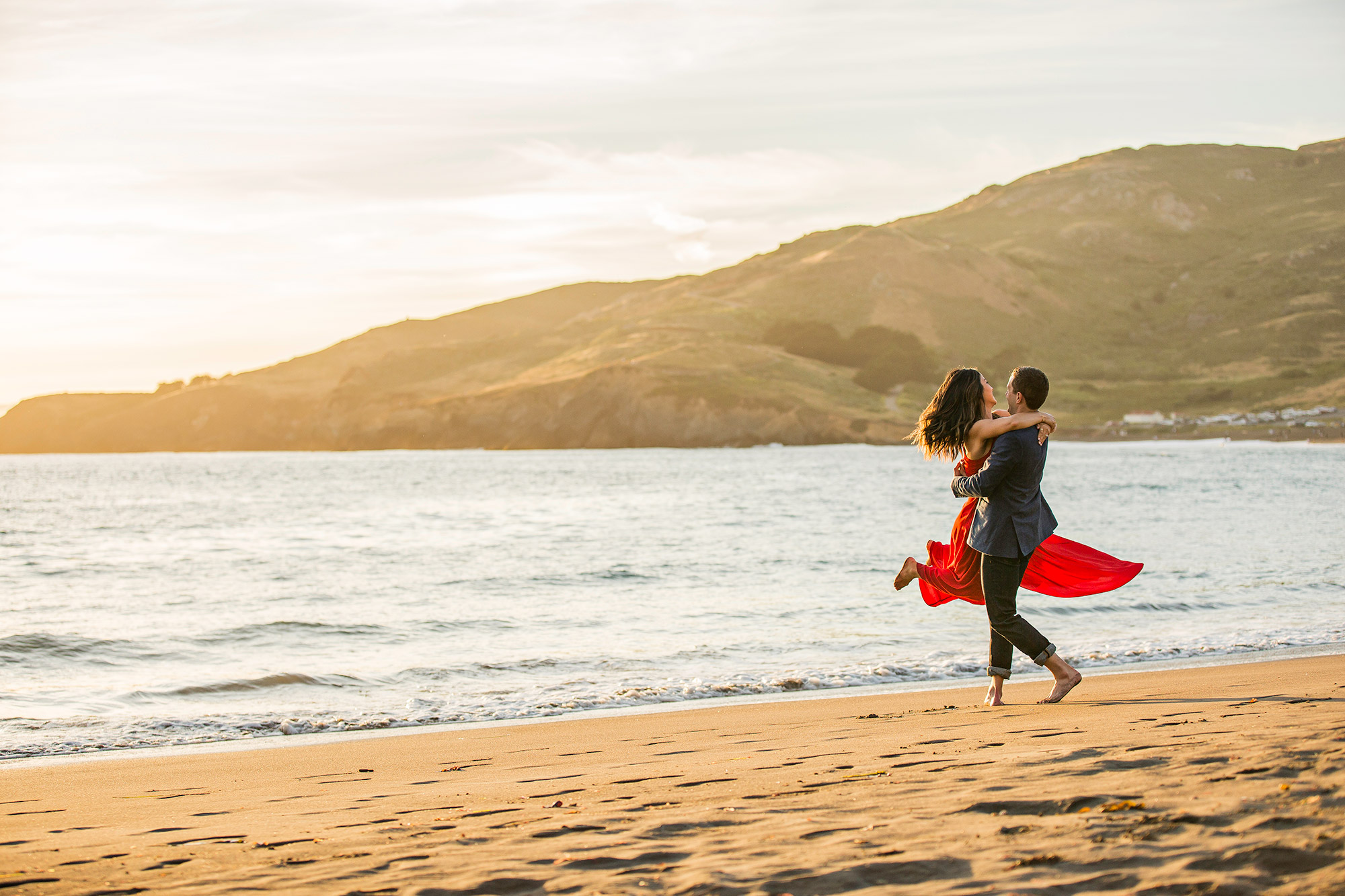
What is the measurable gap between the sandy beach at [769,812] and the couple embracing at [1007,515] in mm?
686

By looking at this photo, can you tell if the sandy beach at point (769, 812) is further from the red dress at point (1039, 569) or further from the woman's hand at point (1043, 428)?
the woman's hand at point (1043, 428)

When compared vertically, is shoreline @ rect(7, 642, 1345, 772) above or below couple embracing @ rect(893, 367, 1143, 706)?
below

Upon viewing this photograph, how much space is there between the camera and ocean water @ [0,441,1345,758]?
1023 centimetres

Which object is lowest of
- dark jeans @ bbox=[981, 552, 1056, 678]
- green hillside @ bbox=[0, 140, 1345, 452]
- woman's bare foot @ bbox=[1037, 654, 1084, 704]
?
woman's bare foot @ bbox=[1037, 654, 1084, 704]

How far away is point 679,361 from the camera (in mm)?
139750

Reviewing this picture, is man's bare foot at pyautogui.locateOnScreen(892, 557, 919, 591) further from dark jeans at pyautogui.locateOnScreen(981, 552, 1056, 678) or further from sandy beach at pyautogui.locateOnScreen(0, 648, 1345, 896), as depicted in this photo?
sandy beach at pyautogui.locateOnScreen(0, 648, 1345, 896)

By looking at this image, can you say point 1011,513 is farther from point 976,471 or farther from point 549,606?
point 549,606

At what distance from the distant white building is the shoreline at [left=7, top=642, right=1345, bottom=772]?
12032 centimetres

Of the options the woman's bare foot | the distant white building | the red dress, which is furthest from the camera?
the distant white building

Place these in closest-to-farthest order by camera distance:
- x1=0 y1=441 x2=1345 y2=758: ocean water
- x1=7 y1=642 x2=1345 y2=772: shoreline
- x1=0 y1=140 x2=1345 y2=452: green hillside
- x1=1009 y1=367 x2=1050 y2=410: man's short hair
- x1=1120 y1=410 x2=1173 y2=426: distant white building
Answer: x1=1009 y1=367 x2=1050 y2=410: man's short hair < x1=7 y1=642 x2=1345 y2=772: shoreline < x1=0 y1=441 x2=1345 y2=758: ocean water < x1=1120 y1=410 x2=1173 y2=426: distant white building < x1=0 y1=140 x2=1345 y2=452: green hillside

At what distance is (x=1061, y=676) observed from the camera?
6957 mm

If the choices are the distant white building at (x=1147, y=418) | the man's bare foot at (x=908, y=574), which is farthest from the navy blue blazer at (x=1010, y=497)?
the distant white building at (x=1147, y=418)

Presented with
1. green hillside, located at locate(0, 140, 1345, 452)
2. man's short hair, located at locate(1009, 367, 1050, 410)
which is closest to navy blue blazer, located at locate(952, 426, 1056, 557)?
man's short hair, located at locate(1009, 367, 1050, 410)

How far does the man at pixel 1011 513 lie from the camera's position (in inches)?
246
